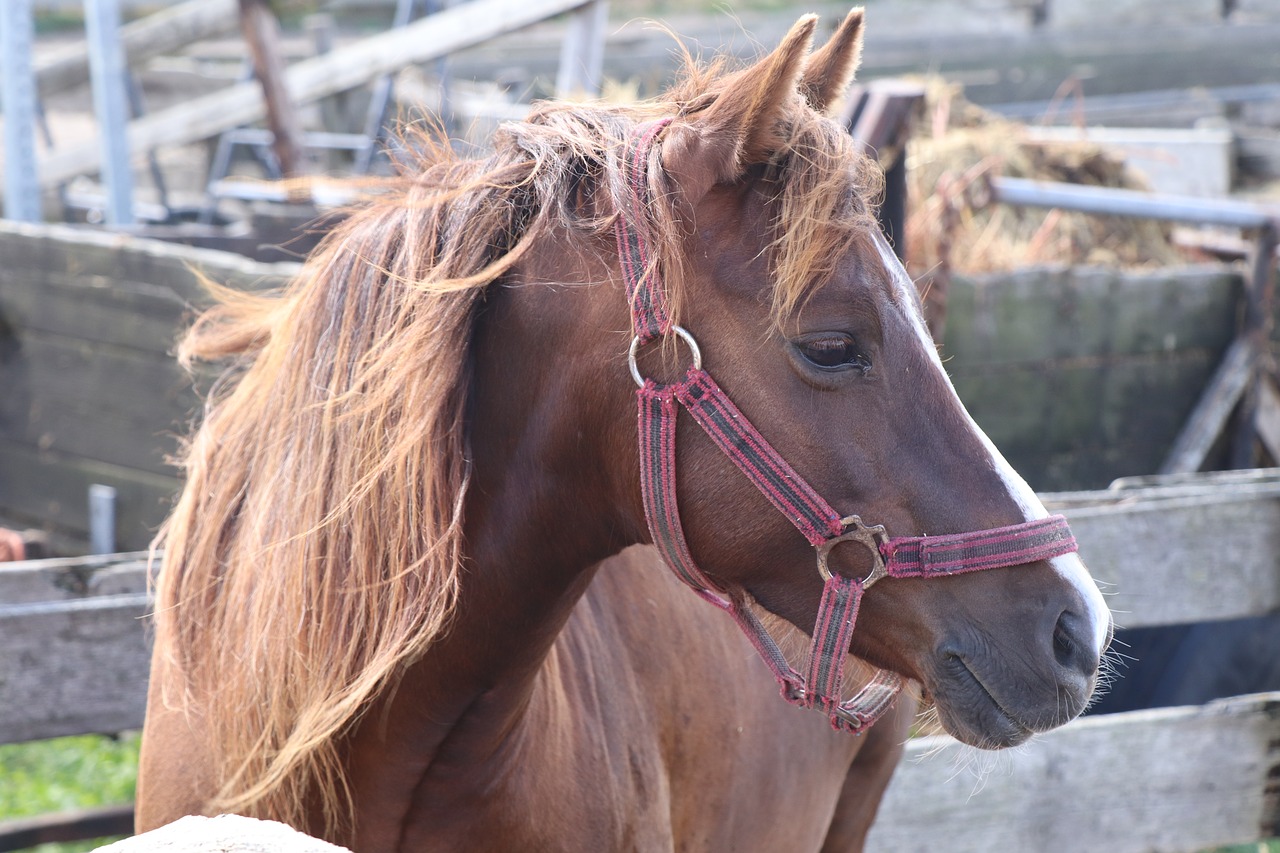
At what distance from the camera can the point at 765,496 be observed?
1.46m

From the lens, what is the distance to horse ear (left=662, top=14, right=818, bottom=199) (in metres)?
1.39

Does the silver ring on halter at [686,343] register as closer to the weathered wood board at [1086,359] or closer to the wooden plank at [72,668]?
the wooden plank at [72,668]

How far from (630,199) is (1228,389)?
4186 millimetres

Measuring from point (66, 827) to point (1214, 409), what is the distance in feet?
14.4

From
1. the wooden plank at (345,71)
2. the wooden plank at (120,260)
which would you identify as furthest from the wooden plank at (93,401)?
the wooden plank at (345,71)

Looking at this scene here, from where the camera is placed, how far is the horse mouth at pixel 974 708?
1.43 m

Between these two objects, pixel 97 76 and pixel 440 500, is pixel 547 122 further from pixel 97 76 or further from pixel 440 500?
pixel 97 76

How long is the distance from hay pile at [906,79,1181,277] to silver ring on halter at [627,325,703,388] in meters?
4.33

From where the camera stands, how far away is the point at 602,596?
202cm

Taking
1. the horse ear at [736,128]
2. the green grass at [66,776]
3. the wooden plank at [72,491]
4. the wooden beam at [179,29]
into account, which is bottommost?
the green grass at [66,776]

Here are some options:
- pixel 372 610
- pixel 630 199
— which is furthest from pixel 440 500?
pixel 630 199

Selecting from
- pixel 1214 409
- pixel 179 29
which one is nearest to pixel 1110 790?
pixel 1214 409

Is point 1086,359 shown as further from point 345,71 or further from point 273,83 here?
point 273,83

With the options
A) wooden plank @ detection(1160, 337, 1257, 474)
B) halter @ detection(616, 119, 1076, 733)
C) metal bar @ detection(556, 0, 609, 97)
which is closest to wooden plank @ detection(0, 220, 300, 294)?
halter @ detection(616, 119, 1076, 733)
